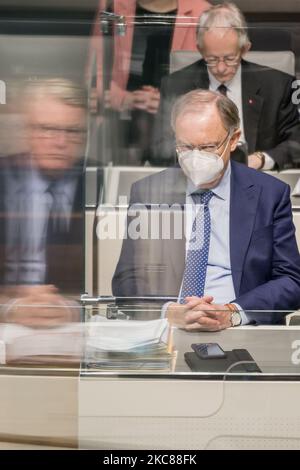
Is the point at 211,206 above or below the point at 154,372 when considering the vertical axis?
above

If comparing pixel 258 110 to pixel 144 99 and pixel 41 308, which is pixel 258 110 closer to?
pixel 144 99

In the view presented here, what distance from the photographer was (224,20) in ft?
10.7

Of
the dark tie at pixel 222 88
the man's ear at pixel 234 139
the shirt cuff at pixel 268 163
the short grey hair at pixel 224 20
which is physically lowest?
the shirt cuff at pixel 268 163

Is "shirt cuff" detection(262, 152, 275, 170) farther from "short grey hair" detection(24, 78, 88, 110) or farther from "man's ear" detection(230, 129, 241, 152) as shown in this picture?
"short grey hair" detection(24, 78, 88, 110)

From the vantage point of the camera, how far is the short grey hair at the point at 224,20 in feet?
10.7

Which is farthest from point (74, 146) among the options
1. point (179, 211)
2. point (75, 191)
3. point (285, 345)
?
point (285, 345)

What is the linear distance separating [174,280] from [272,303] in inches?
10.6

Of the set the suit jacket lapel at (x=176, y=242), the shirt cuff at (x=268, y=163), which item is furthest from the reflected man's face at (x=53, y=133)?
the shirt cuff at (x=268, y=163)

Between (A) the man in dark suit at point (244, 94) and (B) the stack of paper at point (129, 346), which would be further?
(A) the man in dark suit at point (244, 94)

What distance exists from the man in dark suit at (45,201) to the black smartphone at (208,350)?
348mm

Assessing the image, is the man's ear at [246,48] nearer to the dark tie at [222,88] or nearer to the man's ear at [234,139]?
the dark tie at [222,88]

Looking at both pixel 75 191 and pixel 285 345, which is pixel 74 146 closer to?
pixel 75 191

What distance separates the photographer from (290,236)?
3416 millimetres

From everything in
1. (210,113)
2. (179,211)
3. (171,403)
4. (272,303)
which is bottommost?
(171,403)
